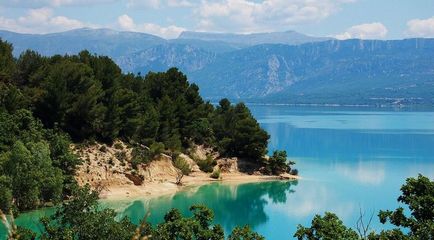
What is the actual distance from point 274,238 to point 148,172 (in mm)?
20341

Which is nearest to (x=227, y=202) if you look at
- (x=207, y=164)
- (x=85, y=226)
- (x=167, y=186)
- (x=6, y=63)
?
(x=167, y=186)

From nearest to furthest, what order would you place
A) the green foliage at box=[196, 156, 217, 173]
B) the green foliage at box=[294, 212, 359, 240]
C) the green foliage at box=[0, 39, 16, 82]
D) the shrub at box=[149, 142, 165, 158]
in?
the green foliage at box=[294, 212, 359, 240] → the green foliage at box=[0, 39, 16, 82] → the shrub at box=[149, 142, 165, 158] → the green foliage at box=[196, 156, 217, 173]

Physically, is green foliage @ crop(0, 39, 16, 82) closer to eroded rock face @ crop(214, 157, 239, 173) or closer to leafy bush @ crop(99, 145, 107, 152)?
leafy bush @ crop(99, 145, 107, 152)

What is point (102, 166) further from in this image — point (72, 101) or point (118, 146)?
point (72, 101)

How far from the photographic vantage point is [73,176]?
4344 cm

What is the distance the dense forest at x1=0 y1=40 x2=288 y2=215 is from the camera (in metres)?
37.6

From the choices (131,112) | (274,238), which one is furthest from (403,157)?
→ (274,238)

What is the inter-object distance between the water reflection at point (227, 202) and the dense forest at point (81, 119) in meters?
5.40

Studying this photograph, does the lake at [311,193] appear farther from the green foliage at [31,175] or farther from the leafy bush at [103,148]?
the leafy bush at [103,148]

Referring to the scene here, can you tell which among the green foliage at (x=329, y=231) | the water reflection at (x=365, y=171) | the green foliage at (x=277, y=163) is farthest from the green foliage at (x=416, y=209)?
the green foliage at (x=277, y=163)

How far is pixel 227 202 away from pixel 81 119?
15000 millimetres

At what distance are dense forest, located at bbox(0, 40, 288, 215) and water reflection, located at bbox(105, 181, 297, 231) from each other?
5403 mm

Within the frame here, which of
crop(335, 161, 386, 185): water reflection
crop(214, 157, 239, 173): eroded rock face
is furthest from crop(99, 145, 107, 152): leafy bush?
crop(335, 161, 386, 185): water reflection

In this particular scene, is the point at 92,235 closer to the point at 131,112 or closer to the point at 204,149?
the point at 131,112
